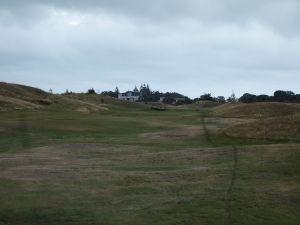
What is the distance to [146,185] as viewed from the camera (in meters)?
19.8

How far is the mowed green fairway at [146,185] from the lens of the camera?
15.8 metres

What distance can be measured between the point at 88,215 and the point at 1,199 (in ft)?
11.9

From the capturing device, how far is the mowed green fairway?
1577cm

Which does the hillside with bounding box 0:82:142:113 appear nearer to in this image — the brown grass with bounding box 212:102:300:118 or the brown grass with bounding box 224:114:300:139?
the brown grass with bounding box 212:102:300:118

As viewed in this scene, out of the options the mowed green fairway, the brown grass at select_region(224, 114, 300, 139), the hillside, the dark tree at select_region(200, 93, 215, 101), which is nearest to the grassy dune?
the mowed green fairway

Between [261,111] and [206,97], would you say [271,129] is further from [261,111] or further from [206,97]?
[206,97]

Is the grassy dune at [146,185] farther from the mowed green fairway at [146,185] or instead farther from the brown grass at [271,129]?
the brown grass at [271,129]

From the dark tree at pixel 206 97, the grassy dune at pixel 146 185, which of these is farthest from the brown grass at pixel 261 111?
the dark tree at pixel 206 97

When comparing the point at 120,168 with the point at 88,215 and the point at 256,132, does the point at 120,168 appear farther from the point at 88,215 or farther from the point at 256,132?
the point at 256,132

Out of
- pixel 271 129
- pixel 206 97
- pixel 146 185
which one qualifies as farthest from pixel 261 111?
pixel 206 97

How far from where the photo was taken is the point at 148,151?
31.4 meters

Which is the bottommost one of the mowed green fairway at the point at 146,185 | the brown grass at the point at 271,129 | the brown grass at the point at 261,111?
the mowed green fairway at the point at 146,185

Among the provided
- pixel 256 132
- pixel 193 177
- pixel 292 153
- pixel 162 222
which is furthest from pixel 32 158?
pixel 256 132

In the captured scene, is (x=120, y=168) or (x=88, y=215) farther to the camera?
(x=120, y=168)
